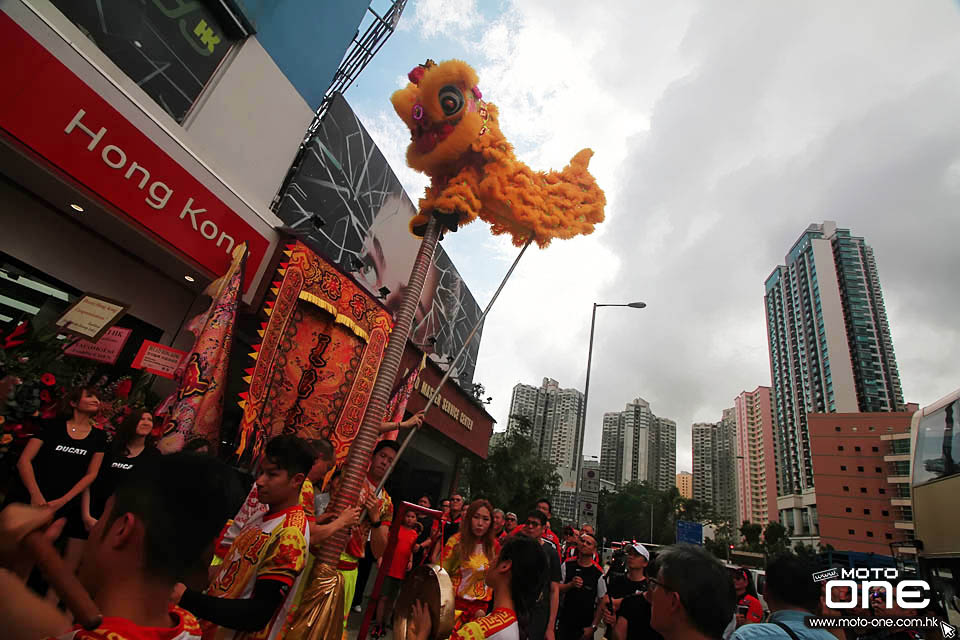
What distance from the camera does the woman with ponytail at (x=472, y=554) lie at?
3.70m

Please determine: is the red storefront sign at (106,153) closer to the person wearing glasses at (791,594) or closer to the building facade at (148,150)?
the building facade at (148,150)

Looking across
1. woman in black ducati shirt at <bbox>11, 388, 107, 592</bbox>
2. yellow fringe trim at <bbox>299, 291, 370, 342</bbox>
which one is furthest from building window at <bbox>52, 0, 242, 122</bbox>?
woman in black ducati shirt at <bbox>11, 388, 107, 592</bbox>

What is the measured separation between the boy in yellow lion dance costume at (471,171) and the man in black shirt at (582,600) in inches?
158

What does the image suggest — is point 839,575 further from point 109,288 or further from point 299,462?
point 109,288

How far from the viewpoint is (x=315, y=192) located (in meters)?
10.2

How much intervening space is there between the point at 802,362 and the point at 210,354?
262 feet

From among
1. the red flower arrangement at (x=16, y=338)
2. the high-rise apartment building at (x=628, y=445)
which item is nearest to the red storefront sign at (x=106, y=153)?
the red flower arrangement at (x=16, y=338)

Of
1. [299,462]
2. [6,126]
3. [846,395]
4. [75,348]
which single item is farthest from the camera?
[846,395]

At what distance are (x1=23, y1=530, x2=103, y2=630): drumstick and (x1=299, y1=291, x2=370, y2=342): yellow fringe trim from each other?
269 inches

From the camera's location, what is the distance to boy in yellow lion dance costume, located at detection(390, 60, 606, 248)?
15.9ft

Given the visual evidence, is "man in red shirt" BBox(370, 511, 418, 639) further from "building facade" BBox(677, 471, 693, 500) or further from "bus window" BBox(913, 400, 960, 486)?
"building facade" BBox(677, 471, 693, 500)

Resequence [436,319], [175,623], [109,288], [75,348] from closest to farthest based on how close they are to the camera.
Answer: [175,623]
[75,348]
[109,288]
[436,319]

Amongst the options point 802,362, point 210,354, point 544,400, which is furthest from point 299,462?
point 802,362

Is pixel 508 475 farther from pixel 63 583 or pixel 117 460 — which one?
pixel 63 583
